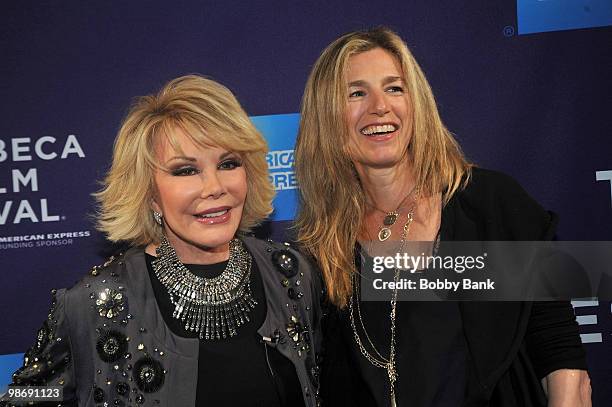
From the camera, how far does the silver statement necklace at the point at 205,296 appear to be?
6.55 feet

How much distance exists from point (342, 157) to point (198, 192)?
1.88 feet

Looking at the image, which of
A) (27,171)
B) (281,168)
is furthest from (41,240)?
(281,168)

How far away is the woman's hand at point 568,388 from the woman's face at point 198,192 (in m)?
0.99

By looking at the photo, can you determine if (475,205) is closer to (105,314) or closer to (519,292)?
(519,292)

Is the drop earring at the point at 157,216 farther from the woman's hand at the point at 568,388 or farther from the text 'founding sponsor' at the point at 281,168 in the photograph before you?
the woman's hand at the point at 568,388

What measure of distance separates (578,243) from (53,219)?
194cm

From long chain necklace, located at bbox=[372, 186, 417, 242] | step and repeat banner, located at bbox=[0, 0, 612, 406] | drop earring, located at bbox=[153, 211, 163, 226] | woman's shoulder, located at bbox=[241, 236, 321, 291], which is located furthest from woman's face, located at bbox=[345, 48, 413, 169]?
drop earring, located at bbox=[153, 211, 163, 226]

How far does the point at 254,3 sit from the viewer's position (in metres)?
2.66

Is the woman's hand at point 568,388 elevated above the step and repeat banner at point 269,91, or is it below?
below

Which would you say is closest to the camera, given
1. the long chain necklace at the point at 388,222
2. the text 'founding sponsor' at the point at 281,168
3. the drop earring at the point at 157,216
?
the drop earring at the point at 157,216

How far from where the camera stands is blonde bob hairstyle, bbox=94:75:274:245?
1962 mm

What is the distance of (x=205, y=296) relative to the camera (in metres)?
2.02

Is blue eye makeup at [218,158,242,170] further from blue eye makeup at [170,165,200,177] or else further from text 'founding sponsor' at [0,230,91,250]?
text 'founding sponsor' at [0,230,91,250]

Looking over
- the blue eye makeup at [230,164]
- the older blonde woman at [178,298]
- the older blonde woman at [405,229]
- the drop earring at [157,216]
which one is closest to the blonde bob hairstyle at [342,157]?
the older blonde woman at [405,229]
